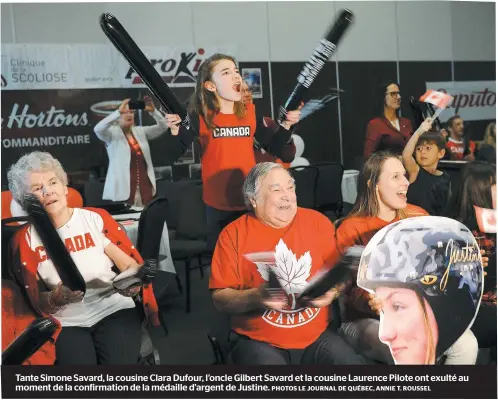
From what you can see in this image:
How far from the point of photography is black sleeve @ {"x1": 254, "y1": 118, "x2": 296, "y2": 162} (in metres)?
3.50

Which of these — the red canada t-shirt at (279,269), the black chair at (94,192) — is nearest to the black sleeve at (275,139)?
the red canada t-shirt at (279,269)

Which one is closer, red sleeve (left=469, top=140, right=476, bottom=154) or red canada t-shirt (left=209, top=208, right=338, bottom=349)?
red canada t-shirt (left=209, top=208, right=338, bottom=349)

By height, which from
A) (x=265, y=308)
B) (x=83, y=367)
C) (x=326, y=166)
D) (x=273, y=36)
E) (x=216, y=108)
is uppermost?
(x=273, y=36)

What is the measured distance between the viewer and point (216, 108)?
138 inches

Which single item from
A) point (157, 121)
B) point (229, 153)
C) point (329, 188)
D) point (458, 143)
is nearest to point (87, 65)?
point (157, 121)

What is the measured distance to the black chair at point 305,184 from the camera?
349 centimetres

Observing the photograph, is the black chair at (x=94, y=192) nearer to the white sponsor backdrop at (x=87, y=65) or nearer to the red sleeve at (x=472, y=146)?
the white sponsor backdrop at (x=87, y=65)

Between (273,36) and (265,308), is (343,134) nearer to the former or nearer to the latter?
(273,36)

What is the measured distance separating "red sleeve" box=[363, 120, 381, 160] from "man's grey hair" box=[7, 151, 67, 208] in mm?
1494

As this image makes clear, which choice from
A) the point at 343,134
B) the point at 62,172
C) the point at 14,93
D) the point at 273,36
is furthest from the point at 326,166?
the point at 14,93

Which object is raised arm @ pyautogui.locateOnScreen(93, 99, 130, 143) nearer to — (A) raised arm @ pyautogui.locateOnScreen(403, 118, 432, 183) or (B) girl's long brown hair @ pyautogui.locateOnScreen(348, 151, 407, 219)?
(B) girl's long brown hair @ pyautogui.locateOnScreen(348, 151, 407, 219)

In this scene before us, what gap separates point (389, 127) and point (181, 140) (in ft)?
3.34

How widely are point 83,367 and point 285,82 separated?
1.69m

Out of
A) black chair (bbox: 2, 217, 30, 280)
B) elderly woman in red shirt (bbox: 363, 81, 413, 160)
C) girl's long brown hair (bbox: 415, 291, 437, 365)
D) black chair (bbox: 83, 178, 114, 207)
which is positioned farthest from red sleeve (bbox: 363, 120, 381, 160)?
black chair (bbox: 2, 217, 30, 280)
